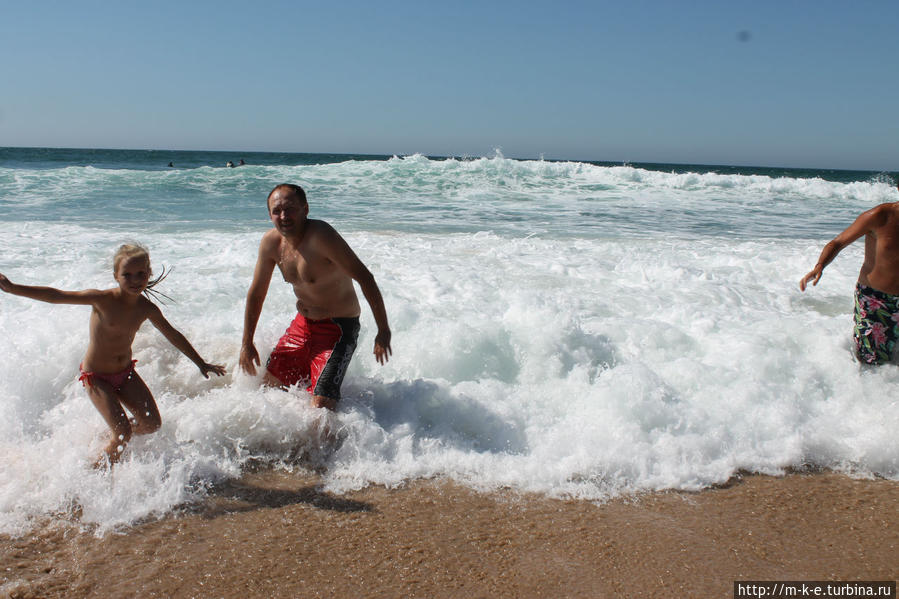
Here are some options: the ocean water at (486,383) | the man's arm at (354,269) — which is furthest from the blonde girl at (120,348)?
the man's arm at (354,269)

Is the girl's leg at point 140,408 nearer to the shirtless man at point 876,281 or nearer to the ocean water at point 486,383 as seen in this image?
the ocean water at point 486,383

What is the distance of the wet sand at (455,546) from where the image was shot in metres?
2.24

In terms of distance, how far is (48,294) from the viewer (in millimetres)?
2715

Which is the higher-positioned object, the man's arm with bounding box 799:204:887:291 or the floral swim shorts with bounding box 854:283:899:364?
the man's arm with bounding box 799:204:887:291

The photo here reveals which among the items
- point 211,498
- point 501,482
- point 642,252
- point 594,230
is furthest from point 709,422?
point 594,230

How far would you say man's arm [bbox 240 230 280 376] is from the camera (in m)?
3.44

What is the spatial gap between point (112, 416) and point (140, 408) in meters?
0.14

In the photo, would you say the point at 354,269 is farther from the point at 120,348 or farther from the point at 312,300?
the point at 120,348

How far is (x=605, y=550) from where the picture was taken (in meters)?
2.49

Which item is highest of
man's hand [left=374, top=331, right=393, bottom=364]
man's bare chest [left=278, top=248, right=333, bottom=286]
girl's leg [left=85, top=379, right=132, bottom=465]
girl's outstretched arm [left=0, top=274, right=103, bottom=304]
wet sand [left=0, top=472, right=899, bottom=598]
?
man's bare chest [left=278, top=248, right=333, bottom=286]

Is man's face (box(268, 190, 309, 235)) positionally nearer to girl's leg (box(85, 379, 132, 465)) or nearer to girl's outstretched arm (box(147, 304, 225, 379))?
girl's outstretched arm (box(147, 304, 225, 379))

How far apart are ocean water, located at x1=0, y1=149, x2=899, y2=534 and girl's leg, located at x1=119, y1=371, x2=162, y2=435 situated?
0.07m

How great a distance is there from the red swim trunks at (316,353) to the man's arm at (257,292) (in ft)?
0.47

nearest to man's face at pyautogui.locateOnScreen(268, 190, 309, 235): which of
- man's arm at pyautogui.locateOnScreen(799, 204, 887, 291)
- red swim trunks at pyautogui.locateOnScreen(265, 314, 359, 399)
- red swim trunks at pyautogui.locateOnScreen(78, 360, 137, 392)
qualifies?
red swim trunks at pyautogui.locateOnScreen(265, 314, 359, 399)
